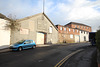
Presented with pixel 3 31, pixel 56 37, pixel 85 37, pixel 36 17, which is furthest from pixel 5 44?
pixel 85 37

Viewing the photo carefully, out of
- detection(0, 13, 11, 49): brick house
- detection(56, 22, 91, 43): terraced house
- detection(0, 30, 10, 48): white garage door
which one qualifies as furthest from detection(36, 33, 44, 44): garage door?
detection(0, 30, 10, 48): white garage door

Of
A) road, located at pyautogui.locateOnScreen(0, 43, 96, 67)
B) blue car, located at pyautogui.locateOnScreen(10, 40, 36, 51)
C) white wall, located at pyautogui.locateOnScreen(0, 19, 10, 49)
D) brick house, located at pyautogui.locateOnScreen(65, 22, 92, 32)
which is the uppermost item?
brick house, located at pyautogui.locateOnScreen(65, 22, 92, 32)

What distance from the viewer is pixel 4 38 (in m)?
15.8

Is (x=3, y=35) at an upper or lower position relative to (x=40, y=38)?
upper

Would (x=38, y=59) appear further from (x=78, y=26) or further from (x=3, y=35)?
(x=78, y=26)

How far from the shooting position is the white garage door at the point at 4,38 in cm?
1526

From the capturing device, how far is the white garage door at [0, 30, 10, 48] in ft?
50.1

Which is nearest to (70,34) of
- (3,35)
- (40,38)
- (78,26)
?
(40,38)

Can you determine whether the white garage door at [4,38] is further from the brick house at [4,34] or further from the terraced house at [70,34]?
the terraced house at [70,34]

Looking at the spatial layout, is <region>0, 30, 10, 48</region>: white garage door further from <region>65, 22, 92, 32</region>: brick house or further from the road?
<region>65, 22, 92, 32</region>: brick house

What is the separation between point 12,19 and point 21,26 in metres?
2.97

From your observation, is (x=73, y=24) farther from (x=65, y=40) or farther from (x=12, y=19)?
(x=12, y=19)

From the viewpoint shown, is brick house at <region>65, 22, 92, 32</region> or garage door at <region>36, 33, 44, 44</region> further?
brick house at <region>65, 22, 92, 32</region>

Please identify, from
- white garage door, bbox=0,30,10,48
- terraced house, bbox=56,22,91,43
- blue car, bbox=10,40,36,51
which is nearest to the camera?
blue car, bbox=10,40,36,51
